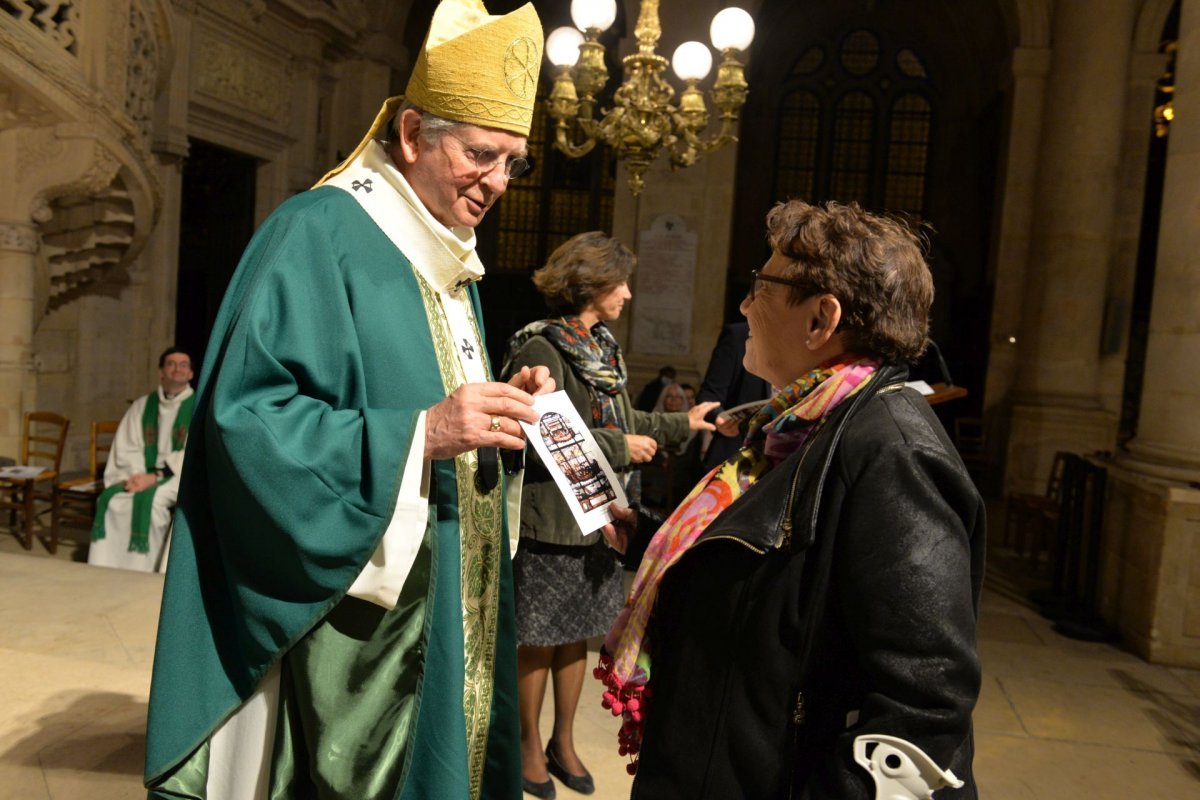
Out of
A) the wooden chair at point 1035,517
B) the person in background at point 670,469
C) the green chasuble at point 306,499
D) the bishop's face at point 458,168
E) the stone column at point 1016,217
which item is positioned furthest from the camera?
the stone column at point 1016,217

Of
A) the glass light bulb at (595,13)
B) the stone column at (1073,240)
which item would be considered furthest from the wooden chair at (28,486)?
the stone column at (1073,240)

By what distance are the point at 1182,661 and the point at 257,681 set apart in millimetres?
4850

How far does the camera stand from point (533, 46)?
2.08 meters

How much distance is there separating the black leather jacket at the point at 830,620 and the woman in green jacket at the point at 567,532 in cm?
140

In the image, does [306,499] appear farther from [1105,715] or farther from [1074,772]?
[1105,715]

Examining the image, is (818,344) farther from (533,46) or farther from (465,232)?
(533,46)

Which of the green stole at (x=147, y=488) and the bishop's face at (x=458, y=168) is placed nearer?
the bishop's face at (x=458, y=168)

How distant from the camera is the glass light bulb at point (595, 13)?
5301 mm

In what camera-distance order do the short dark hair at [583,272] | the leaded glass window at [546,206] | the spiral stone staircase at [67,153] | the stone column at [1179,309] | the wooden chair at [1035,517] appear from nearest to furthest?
the short dark hair at [583,272], the stone column at [1179,309], the spiral stone staircase at [67,153], the wooden chair at [1035,517], the leaded glass window at [546,206]

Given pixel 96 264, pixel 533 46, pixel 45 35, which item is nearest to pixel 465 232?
pixel 533 46

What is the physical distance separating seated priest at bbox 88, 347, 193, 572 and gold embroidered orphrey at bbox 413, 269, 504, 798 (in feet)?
14.7

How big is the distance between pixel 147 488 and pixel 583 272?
13.7ft

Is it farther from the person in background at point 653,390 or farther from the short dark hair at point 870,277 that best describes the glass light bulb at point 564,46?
the short dark hair at point 870,277

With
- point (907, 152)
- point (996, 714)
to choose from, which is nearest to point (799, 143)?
point (907, 152)
